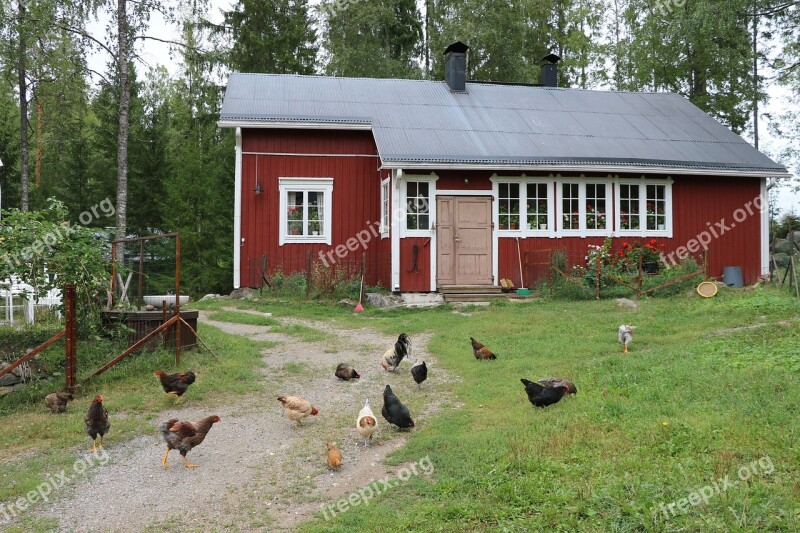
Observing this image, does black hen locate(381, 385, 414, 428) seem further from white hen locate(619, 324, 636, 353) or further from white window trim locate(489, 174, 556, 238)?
white window trim locate(489, 174, 556, 238)

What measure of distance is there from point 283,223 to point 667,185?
31.9 ft

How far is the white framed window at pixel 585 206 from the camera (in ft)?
55.2

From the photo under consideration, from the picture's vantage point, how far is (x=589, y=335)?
1098 cm

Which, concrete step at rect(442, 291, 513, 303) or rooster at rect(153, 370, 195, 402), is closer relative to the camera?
rooster at rect(153, 370, 195, 402)

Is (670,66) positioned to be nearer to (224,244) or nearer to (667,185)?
(667,185)

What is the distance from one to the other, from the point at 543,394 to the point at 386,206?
10.8m

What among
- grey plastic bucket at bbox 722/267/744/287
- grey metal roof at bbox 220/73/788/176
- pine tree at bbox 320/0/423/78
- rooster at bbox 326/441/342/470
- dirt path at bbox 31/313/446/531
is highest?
pine tree at bbox 320/0/423/78

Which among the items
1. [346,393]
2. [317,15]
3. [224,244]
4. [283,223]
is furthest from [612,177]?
[317,15]

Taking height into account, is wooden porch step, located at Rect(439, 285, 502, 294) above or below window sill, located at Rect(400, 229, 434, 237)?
below

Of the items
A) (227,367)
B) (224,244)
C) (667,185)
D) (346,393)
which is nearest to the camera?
(346,393)

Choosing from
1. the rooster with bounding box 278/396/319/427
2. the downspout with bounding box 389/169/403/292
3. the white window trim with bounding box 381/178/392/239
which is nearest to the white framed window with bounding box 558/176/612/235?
the downspout with bounding box 389/169/403/292

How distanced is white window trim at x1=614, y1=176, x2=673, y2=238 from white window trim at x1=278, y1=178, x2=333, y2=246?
7.16 meters

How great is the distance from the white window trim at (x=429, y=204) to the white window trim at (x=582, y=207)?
309 cm

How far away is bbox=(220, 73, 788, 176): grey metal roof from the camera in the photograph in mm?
16438
